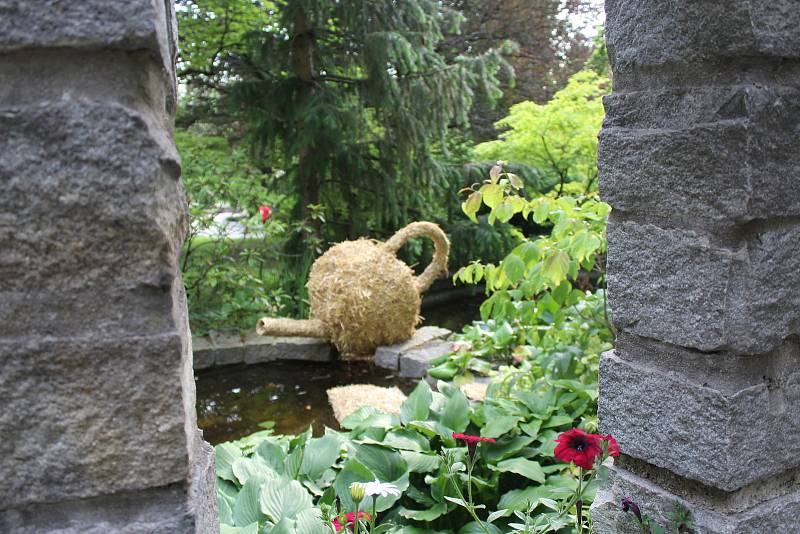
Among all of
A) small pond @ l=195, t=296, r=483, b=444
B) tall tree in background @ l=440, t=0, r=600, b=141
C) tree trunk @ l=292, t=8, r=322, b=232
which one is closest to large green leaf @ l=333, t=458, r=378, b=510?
small pond @ l=195, t=296, r=483, b=444

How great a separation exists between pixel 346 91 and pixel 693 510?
6387 mm

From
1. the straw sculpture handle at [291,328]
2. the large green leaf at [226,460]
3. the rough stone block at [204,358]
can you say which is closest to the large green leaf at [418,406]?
the large green leaf at [226,460]

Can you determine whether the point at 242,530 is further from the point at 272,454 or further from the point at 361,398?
the point at 361,398

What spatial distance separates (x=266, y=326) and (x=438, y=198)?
3258 mm

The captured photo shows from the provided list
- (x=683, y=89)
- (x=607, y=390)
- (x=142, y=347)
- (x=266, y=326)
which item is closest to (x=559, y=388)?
(x=607, y=390)

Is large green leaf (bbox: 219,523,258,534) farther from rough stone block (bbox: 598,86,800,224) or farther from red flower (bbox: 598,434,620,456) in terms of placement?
rough stone block (bbox: 598,86,800,224)

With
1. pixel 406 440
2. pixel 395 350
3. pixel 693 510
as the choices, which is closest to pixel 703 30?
pixel 693 510

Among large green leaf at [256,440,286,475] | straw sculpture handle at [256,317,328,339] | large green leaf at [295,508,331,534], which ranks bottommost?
straw sculpture handle at [256,317,328,339]

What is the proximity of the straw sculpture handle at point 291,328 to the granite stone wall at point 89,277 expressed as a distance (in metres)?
4.47

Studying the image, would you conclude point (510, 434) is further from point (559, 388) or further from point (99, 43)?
point (99, 43)

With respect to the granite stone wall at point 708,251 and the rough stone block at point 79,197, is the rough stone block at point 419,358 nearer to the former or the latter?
the granite stone wall at point 708,251

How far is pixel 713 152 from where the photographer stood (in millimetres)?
1383

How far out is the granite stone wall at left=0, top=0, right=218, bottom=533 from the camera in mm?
827

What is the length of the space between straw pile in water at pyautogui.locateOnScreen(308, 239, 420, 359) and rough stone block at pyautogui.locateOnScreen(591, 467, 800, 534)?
3.56m
